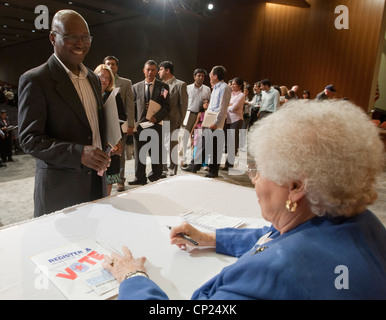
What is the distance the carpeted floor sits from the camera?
284cm

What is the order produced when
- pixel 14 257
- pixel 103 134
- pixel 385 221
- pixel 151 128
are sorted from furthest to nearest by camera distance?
1. pixel 151 128
2. pixel 385 221
3. pixel 103 134
4. pixel 14 257

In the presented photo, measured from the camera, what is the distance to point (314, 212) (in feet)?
2.23

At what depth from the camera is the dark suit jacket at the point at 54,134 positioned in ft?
4.42

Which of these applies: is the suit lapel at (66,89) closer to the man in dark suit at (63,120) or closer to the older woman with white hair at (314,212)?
the man in dark suit at (63,120)

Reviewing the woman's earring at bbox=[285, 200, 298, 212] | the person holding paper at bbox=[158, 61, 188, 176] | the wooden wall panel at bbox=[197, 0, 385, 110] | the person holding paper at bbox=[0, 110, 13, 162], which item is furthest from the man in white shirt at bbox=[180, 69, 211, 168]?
the woman's earring at bbox=[285, 200, 298, 212]

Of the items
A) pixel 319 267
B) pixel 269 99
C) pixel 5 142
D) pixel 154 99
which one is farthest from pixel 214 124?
pixel 319 267

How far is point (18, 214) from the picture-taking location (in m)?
2.82

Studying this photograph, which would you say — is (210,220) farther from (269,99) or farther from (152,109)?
(269,99)

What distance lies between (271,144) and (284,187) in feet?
0.35

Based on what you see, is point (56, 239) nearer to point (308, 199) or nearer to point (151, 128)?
point (308, 199)

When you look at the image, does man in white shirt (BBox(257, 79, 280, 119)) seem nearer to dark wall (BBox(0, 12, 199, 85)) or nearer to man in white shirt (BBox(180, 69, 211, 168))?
man in white shirt (BBox(180, 69, 211, 168))

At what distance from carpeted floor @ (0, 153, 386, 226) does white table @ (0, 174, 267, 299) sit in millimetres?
1368

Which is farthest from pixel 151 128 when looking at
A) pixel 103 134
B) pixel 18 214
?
pixel 103 134
